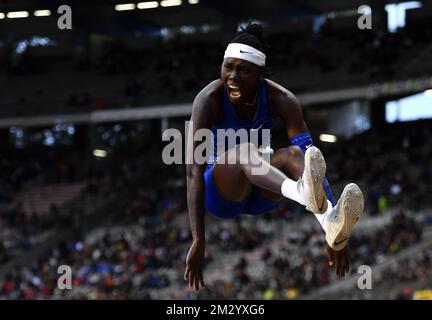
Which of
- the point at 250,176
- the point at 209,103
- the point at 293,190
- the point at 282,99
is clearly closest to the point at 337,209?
the point at 293,190

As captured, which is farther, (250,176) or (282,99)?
(282,99)

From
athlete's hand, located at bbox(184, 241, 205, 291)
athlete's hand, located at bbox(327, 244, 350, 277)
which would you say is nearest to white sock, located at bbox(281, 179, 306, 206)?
athlete's hand, located at bbox(327, 244, 350, 277)

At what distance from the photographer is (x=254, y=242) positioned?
2112 centimetres

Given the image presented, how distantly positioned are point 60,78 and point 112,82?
7.99 ft

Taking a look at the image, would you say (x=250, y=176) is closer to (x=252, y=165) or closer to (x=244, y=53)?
(x=252, y=165)

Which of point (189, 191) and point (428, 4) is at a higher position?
point (428, 4)

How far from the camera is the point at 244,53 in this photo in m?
6.18

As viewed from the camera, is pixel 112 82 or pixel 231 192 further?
pixel 112 82

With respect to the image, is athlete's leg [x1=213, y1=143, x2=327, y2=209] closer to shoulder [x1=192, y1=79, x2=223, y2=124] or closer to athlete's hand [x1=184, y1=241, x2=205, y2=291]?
shoulder [x1=192, y1=79, x2=223, y2=124]

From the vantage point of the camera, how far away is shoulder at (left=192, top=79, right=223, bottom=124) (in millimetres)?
6148

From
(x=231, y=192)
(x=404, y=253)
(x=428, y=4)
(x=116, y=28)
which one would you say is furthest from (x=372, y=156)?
(x=231, y=192)

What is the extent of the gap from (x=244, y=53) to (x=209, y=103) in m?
0.42

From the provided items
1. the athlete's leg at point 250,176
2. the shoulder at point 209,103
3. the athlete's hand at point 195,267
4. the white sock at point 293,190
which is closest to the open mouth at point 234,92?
the shoulder at point 209,103

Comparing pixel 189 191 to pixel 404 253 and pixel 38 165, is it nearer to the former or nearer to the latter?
pixel 404 253
